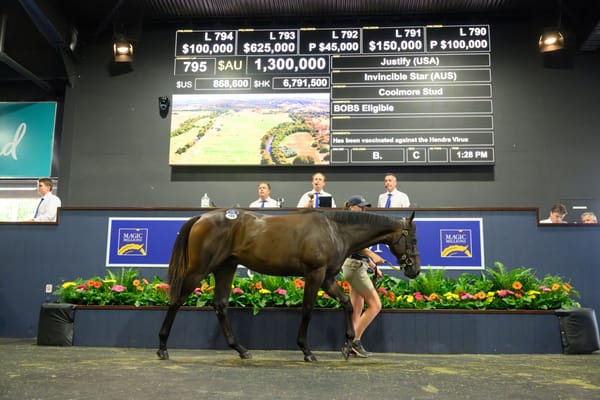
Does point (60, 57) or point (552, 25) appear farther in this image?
point (60, 57)

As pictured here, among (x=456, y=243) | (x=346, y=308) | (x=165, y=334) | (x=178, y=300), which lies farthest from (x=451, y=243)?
(x=165, y=334)

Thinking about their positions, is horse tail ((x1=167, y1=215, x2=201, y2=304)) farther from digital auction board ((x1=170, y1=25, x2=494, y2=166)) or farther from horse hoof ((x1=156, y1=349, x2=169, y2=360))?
digital auction board ((x1=170, y1=25, x2=494, y2=166))

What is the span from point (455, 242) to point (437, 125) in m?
3.57

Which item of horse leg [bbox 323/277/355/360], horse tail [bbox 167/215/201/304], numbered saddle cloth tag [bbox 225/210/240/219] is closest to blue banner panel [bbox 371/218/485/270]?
horse leg [bbox 323/277/355/360]

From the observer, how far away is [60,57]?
38.3 ft

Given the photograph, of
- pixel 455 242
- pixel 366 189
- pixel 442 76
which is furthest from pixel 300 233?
pixel 442 76

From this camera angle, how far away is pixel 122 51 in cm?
1102

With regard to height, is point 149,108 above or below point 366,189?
above

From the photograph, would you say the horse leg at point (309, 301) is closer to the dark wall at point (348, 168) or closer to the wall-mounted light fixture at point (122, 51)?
the dark wall at point (348, 168)

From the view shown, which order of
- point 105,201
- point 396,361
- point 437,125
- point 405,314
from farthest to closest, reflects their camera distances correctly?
point 105,201 < point 437,125 < point 405,314 < point 396,361

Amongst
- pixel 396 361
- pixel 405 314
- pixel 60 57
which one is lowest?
pixel 396 361

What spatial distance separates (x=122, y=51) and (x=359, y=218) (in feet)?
24.4

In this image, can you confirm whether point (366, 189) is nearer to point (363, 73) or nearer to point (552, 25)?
point (363, 73)

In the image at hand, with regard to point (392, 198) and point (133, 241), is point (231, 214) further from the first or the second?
point (392, 198)
